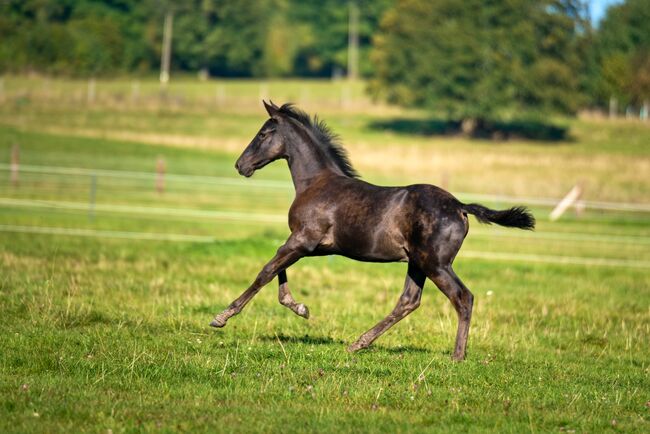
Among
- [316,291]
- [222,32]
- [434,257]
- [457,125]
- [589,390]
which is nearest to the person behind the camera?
[589,390]

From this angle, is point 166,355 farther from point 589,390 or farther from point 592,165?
point 592,165

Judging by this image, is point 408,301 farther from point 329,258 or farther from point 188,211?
point 188,211

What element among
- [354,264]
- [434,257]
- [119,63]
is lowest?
[354,264]

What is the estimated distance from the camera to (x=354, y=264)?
68.1 ft

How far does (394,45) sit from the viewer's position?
74.1 metres

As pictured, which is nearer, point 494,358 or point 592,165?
point 494,358

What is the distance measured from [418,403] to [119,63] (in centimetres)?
8872

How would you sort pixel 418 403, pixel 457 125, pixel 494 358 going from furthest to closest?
1. pixel 457 125
2. pixel 494 358
3. pixel 418 403

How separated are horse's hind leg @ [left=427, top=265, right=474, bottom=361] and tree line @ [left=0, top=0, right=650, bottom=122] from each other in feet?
Result: 195

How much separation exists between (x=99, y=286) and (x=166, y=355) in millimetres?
5283

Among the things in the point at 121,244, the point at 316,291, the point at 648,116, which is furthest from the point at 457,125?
the point at 316,291

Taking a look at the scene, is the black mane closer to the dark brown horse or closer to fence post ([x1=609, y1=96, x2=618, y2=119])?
the dark brown horse

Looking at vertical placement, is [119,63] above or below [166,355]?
above

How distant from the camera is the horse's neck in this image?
1007cm
